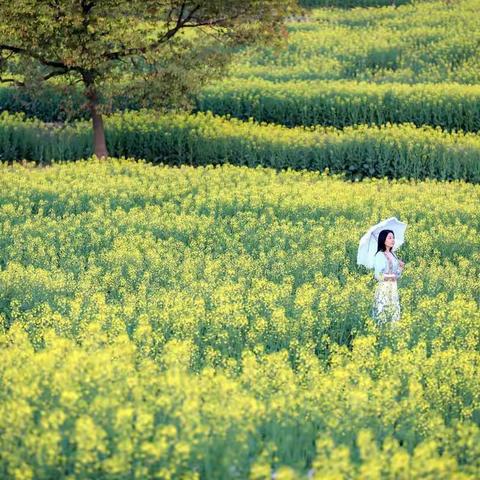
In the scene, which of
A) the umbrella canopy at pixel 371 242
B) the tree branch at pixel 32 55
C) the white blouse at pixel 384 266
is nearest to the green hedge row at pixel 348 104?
the tree branch at pixel 32 55

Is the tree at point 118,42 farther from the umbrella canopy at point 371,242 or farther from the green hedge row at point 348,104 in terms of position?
the umbrella canopy at point 371,242

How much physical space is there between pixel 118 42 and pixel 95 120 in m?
1.90

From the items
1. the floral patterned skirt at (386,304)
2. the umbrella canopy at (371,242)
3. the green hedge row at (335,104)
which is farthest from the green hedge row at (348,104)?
the floral patterned skirt at (386,304)

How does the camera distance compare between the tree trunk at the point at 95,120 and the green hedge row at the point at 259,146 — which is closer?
the tree trunk at the point at 95,120

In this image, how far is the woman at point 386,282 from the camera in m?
10.4

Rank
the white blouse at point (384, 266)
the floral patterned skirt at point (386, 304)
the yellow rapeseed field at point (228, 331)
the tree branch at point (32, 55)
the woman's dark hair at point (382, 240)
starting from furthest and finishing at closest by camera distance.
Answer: the tree branch at point (32, 55) < the woman's dark hair at point (382, 240) < the white blouse at point (384, 266) < the floral patterned skirt at point (386, 304) < the yellow rapeseed field at point (228, 331)

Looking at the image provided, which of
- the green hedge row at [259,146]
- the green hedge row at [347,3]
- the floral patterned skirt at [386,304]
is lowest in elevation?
the green hedge row at [259,146]

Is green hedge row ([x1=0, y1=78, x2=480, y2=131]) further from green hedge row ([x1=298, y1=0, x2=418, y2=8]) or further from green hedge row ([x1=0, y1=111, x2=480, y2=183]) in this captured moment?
green hedge row ([x1=298, y1=0, x2=418, y2=8])

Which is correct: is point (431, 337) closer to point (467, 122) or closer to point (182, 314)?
point (182, 314)

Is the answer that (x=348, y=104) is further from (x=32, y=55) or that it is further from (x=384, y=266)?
(x=384, y=266)

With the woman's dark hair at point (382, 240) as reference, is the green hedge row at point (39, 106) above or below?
below

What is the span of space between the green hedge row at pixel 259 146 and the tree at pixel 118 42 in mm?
1471

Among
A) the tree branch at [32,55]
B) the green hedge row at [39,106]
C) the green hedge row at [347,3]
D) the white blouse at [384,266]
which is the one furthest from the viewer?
the green hedge row at [347,3]

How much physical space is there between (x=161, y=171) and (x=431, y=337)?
32.7ft
